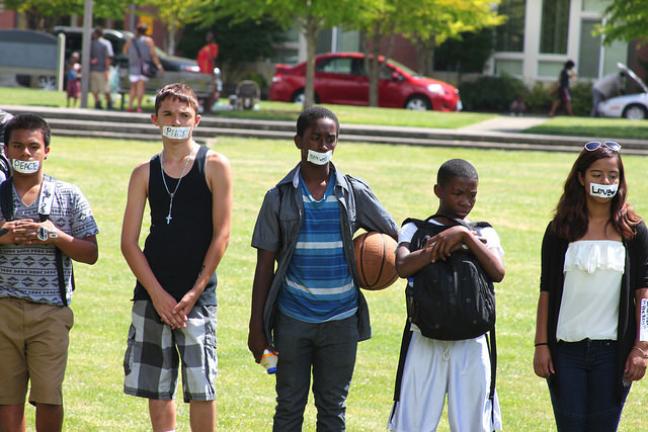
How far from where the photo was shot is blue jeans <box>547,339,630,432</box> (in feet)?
17.4

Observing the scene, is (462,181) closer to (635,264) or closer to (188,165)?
(635,264)

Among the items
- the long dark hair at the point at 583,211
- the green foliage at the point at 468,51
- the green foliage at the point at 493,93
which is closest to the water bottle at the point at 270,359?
the long dark hair at the point at 583,211

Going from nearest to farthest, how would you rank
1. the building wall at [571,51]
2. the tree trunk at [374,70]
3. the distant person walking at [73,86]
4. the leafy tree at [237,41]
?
1. the distant person walking at [73,86]
2. the tree trunk at [374,70]
3. the building wall at [571,51]
4. the leafy tree at [237,41]

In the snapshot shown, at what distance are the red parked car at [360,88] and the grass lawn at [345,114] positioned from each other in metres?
4.20

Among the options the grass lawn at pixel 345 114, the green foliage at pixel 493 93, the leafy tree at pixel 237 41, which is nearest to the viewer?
the grass lawn at pixel 345 114

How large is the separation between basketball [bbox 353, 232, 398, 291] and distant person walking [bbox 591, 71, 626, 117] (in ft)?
104

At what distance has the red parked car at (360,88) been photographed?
3434 cm

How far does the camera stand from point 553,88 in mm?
40156

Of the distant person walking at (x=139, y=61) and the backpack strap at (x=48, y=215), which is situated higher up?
the distant person walking at (x=139, y=61)

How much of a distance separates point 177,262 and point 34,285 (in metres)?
0.71

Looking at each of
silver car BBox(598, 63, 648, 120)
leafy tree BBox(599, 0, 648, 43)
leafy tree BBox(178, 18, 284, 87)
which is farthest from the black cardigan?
leafy tree BBox(178, 18, 284, 87)

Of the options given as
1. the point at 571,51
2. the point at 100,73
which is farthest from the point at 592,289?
the point at 571,51

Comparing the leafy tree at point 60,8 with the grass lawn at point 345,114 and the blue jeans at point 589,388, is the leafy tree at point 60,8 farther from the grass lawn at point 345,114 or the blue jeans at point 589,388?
the blue jeans at point 589,388

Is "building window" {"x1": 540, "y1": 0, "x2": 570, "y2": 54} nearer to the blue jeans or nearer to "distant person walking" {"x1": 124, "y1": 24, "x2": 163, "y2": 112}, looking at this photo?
"distant person walking" {"x1": 124, "y1": 24, "x2": 163, "y2": 112}
